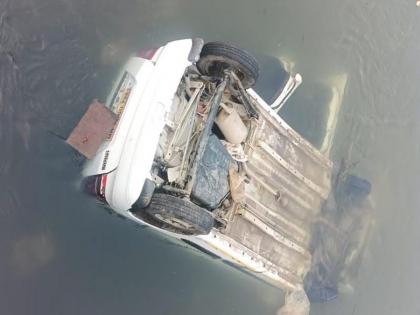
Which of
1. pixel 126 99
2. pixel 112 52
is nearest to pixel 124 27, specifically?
pixel 112 52

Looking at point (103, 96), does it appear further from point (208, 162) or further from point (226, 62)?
point (208, 162)

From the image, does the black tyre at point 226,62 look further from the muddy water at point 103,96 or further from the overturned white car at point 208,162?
the muddy water at point 103,96

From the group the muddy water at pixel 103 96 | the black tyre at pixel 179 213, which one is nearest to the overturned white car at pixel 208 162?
the black tyre at pixel 179 213

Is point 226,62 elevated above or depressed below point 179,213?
above

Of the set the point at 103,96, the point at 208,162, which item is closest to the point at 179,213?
the point at 208,162

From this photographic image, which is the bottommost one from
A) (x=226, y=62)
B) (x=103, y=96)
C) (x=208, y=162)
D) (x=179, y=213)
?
(x=179, y=213)

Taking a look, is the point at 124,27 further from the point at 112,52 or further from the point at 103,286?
the point at 103,286

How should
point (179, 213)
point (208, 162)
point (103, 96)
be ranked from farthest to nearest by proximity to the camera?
point (103, 96), point (208, 162), point (179, 213)

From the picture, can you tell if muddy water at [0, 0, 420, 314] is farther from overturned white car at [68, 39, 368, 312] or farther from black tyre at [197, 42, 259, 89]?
black tyre at [197, 42, 259, 89]
